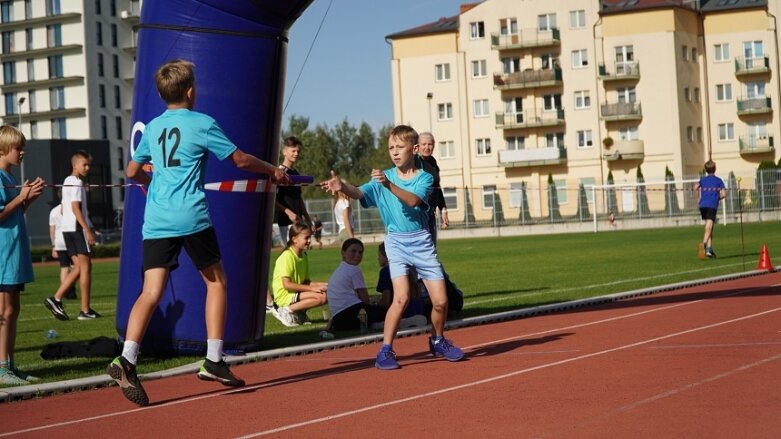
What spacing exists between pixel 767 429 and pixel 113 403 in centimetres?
445

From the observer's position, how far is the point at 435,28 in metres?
91.8

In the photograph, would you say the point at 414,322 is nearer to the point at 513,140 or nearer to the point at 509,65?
the point at 513,140

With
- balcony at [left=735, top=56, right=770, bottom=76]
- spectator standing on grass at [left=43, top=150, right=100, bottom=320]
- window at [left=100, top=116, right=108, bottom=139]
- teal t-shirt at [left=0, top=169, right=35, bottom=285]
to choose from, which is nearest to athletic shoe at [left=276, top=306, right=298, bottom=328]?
spectator standing on grass at [left=43, top=150, right=100, bottom=320]

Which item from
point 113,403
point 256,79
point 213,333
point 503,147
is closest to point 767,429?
point 213,333

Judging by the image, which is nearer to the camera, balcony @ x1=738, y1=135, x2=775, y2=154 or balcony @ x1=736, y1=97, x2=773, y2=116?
balcony @ x1=736, y1=97, x2=773, y2=116

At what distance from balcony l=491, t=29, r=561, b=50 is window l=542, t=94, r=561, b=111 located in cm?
398

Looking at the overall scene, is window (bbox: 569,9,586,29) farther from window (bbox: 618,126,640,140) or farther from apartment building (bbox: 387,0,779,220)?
window (bbox: 618,126,640,140)

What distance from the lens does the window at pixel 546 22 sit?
88.1 m

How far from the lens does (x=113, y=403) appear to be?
8188mm

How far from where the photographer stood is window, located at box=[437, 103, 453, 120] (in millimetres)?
92000

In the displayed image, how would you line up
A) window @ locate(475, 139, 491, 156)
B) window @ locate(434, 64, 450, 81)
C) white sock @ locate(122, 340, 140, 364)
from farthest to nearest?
window @ locate(475, 139, 491, 156)
window @ locate(434, 64, 450, 81)
white sock @ locate(122, 340, 140, 364)

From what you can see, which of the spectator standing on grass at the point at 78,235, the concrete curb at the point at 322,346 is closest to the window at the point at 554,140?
the concrete curb at the point at 322,346

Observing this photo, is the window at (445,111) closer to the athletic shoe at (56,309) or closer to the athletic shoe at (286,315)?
the athletic shoe at (56,309)

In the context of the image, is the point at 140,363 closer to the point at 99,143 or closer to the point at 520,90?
the point at 99,143
